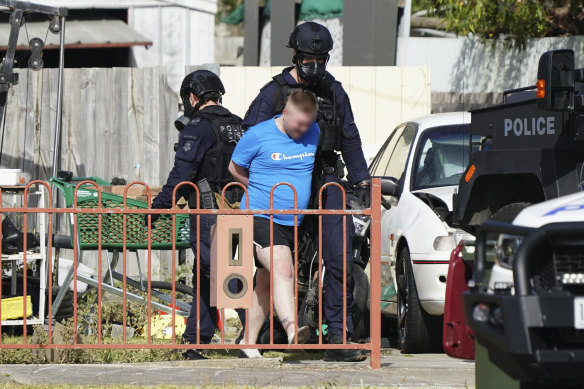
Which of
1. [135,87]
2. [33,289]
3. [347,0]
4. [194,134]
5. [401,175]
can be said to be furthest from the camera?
[347,0]

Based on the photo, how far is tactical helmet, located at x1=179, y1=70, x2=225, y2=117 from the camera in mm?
8344

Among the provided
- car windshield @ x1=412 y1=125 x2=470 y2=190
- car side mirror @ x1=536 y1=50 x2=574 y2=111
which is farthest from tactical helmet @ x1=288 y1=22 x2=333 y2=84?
car side mirror @ x1=536 y1=50 x2=574 y2=111

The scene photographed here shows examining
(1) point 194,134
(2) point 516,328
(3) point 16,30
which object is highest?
(3) point 16,30

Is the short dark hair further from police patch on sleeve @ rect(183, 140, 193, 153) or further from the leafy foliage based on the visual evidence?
the leafy foliage

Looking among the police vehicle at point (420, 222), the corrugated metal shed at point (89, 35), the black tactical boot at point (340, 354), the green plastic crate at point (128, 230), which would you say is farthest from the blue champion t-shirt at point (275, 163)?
the corrugated metal shed at point (89, 35)

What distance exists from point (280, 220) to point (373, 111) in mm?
5788

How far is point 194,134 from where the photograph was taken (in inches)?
319

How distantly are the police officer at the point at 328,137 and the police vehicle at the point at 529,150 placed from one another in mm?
774

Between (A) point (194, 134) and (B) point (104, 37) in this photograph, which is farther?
(B) point (104, 37)

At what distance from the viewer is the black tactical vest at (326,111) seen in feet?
25.9

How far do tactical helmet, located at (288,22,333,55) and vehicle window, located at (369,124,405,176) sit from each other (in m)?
1.99

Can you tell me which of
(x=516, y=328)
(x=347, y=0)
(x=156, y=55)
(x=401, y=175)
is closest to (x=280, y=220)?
(x=401, y=175)

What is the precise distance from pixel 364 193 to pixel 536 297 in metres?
3.10

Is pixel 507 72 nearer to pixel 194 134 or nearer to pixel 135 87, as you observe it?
pixel 135 87
